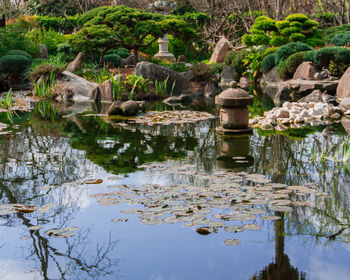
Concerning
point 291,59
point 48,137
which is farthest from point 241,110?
point 291,59

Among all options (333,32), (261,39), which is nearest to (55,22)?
(261,39)

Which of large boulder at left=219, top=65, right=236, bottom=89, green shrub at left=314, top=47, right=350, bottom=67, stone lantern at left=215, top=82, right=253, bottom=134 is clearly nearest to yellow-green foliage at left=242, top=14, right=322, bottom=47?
large boulder at left=219, top=65, right=236, bottom=89

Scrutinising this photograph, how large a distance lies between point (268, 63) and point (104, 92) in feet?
19.7

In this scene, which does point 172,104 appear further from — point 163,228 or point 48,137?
point 163,228

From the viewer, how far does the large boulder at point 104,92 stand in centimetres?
1042

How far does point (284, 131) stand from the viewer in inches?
248

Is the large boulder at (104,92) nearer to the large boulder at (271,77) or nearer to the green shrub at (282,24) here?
the large boulder at (271,77)

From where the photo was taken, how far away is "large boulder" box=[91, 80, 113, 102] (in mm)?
10422

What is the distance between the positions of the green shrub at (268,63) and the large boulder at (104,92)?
591 centimetres

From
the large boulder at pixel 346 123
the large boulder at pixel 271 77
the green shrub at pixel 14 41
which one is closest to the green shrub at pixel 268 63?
the large boulder at pixel 271 77

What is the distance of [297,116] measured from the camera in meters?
7.16

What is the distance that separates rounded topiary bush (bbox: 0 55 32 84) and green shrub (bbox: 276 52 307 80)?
7.91 meters

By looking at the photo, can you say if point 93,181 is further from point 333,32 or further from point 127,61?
point 333,32

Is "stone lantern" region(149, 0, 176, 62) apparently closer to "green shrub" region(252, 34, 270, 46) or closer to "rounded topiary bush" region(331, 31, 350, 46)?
"green shrub" region(252, 34, 270, 46)
